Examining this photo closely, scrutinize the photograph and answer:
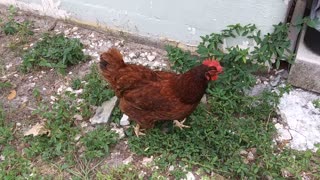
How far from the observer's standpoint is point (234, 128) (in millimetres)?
3348

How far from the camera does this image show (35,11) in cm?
462

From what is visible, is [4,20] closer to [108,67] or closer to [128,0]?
[128,0]

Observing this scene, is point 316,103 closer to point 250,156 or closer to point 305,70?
point 305,70

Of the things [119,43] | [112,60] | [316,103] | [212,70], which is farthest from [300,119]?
[119,43]

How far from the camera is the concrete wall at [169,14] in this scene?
3527 millimetres

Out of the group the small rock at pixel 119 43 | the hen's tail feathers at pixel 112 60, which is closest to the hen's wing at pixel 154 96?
the hen's tail feathers at pixel 112 60

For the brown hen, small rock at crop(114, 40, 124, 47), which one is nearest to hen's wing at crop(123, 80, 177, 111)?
the brown hen

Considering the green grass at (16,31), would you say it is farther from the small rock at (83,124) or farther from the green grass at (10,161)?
the small rock at (83,124)

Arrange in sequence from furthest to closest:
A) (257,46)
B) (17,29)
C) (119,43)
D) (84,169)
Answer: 1. (17,29)
2. (119,43)
3. (257,46)
4. (84,169)

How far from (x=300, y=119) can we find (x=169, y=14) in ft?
5.40

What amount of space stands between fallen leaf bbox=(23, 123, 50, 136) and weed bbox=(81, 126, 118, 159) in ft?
1.22

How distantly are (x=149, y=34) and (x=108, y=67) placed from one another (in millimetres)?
1210

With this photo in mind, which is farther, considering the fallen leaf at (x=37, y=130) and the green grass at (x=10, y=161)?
the fallen leaf at (x=37, y=130)

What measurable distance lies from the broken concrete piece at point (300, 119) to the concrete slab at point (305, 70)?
87 mm
